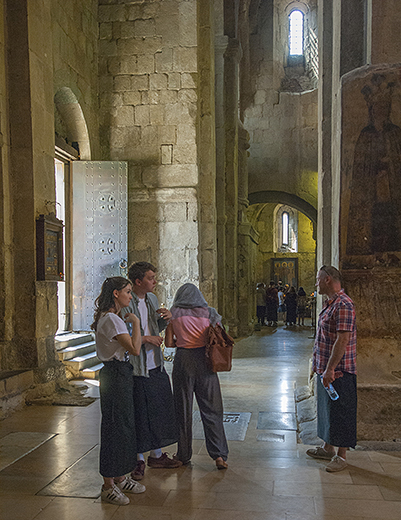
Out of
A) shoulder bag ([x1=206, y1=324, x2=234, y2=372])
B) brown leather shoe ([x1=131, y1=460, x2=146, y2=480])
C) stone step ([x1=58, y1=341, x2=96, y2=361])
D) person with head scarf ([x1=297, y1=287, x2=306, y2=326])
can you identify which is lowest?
person with head scarf ([x1=297, y1=287, x2=306, y2=326])

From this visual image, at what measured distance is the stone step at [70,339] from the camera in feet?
24.9

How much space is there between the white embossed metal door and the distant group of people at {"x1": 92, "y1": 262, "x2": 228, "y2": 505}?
16.5 ft

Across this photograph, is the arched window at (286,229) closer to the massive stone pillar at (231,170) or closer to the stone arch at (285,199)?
the stone arch at (285,199)

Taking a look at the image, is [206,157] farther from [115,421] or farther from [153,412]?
[115,421]

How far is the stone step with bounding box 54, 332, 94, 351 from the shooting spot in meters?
7.59

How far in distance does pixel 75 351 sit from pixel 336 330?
15.8ft

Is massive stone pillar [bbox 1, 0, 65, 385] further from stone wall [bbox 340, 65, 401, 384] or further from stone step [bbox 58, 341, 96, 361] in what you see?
stone wall [bbox 340, 65, 401, 384]

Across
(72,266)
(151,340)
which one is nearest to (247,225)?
(72,266)

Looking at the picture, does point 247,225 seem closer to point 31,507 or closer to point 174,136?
point 174,136

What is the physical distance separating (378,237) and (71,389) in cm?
421

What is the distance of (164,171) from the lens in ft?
30.0

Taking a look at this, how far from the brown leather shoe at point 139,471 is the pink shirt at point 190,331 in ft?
2.95

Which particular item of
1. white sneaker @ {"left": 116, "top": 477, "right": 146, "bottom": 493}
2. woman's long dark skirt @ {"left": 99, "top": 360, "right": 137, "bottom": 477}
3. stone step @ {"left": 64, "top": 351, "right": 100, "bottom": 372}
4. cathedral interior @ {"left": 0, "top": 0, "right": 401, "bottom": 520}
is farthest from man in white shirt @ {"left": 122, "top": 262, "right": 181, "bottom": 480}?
stone step @ {"left": 64, "top": 351, "right": 100, "bottom": 372}

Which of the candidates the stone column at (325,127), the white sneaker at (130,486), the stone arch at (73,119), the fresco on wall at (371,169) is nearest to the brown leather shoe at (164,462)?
the white sneaker at (130,486)
